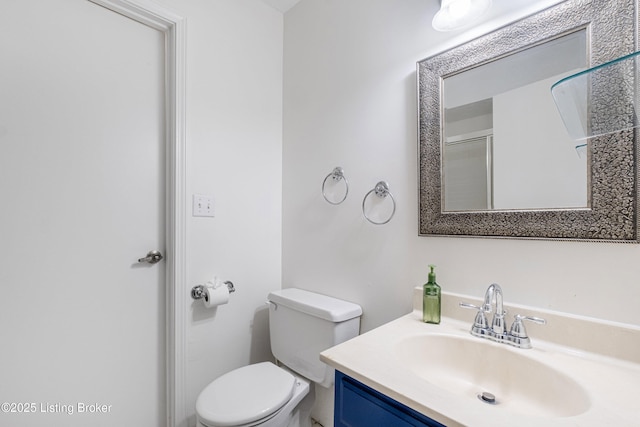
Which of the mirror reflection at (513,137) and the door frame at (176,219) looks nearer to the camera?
the mirror reflection at (513,137)

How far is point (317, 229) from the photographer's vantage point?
4.86 feet

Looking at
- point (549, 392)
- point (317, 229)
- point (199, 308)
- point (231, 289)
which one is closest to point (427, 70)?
point (317, 229)

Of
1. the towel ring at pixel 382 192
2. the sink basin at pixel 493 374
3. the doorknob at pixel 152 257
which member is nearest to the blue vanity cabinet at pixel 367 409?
the sink basin at pixel 493 374

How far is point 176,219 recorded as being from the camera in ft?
4.20

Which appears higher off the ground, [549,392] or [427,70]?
[427,70]

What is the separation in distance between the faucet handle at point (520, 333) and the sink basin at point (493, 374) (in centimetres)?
3

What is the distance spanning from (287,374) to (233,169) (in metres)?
1.02

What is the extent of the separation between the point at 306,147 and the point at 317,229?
46cm

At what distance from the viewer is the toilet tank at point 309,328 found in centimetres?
118

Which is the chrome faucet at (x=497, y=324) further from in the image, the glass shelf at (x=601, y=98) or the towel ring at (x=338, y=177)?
the towel ring at (x=338, y=177)

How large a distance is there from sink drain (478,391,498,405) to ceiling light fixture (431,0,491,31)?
113cm

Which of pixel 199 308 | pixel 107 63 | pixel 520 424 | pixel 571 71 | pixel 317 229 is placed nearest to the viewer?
pixel 520 424

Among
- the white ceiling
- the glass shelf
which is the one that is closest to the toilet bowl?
the glass shelf

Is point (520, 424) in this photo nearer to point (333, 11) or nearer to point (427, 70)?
point (427, 70)
